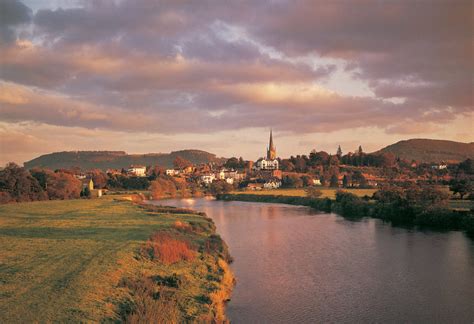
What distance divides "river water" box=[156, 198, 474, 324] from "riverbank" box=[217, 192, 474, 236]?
4369 mm

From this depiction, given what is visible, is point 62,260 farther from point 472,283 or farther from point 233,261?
point 472,283

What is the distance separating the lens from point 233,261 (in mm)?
30266

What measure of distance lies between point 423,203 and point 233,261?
31.5m

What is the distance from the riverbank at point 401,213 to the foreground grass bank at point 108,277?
2829 cm

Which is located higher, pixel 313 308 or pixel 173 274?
pixel 173 274

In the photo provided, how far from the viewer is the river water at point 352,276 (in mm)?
19672

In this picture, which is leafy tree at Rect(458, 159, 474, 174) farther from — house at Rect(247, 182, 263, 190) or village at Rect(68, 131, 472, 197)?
house at Rect(247, 182, 263, 190)

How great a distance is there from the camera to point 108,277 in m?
18.1

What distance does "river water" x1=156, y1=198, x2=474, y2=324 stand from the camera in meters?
19.7

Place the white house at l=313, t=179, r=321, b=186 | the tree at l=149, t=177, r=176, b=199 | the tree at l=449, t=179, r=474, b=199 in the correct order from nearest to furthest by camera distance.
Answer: the tree at l=449, t=179, r=474, b=199
the tree at l=149, t=177, r=176, b=199
the white house at l=313, t=179, r=321, b=186

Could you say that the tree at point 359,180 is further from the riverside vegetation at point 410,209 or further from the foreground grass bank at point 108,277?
the foreground grass bank at point 108,277

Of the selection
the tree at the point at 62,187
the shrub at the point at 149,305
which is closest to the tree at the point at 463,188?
the shrub at the point at 149,305

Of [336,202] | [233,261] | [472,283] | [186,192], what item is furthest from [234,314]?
[186,192]

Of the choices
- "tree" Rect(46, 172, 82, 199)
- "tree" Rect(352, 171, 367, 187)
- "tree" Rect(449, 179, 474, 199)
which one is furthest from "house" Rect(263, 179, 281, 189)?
"tree" Rect(449, 179, 474, 199)
